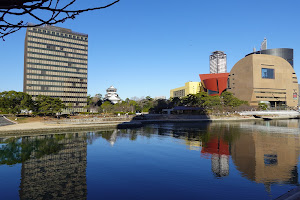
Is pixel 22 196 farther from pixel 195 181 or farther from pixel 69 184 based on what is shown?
pixel 195 181

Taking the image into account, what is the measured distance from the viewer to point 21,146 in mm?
36219

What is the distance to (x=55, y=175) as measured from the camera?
70.1 feet

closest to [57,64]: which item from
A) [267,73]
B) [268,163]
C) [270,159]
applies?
[270,159]

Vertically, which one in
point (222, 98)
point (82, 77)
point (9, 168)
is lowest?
point (9, 168)

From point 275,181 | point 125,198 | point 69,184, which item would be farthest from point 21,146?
point 275,181

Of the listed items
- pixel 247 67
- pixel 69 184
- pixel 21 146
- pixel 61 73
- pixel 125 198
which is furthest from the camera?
pixel 247 67

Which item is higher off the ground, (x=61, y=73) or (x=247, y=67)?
(x=247, y=67)

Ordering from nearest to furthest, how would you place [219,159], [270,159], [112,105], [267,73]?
[270,159], [219,159], [112,105], [267,73]

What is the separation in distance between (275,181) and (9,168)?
90.9ft

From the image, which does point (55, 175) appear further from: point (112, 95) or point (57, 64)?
point (112, 95)

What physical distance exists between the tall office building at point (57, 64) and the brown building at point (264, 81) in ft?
374

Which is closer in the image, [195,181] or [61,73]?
[195,181]

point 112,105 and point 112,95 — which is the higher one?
point 112,95

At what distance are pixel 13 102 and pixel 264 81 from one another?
157220mm
